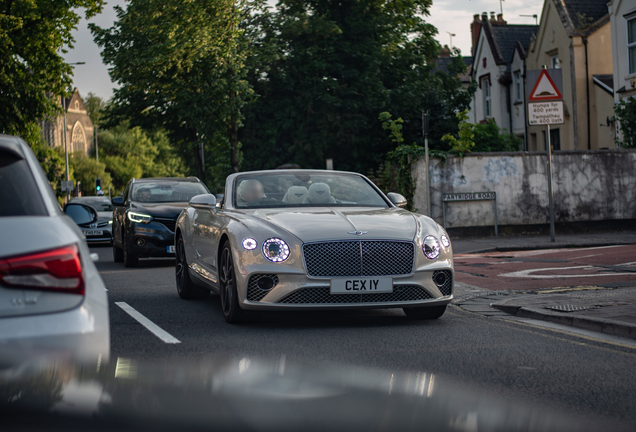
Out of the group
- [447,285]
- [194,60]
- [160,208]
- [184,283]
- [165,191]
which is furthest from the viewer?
[194,60]

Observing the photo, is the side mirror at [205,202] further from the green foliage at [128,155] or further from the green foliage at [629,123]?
the green foliage at [128,155]

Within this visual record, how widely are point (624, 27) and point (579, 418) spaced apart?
25341mm

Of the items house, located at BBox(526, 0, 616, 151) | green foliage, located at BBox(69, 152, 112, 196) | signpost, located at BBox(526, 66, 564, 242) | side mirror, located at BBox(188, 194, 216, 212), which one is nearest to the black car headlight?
side mirror, located at BBox(188, 194, 216, 212)

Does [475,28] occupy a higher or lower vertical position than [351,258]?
higher

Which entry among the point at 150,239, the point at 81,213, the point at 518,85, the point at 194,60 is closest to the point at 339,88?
the point at 194,60

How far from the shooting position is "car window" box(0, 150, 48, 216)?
3268 mm

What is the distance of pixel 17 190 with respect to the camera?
334 cm

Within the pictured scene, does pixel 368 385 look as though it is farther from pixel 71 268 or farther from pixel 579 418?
pixel 579 418

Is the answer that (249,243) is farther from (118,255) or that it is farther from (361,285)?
(118,255)

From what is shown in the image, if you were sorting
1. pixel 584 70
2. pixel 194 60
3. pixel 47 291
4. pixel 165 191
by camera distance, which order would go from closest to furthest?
1. pixel 47 291
2. pixel 165 191
3. pixel 194 60
4. pixel 584 70

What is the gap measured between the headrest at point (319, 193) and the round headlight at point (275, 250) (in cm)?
149

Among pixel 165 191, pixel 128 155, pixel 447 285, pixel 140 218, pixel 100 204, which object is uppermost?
pixel 128 155

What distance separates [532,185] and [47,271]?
62.9 feet

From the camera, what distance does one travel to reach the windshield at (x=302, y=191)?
27.2ft
